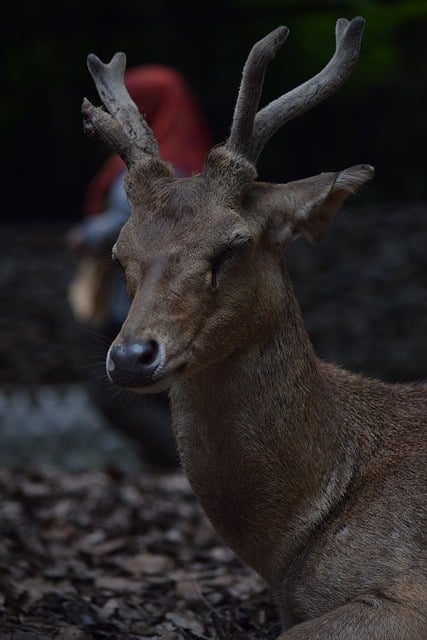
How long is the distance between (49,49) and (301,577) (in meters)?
8.93

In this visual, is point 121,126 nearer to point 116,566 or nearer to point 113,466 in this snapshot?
point 116,566

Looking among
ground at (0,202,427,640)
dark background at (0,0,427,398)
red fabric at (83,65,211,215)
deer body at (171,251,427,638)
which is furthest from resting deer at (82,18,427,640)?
dark background at (0,0,427,398)

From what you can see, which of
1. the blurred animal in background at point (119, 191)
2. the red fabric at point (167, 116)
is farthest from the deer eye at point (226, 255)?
the red fabric at point (167, 116)

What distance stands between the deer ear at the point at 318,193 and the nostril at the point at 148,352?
889mm

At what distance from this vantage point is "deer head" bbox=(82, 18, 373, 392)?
424 centimetres

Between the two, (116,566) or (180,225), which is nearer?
(180,225)

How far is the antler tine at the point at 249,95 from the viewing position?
15.2ft

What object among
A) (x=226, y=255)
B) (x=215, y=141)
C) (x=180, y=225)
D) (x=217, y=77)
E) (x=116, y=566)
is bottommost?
(x=116, y=566)

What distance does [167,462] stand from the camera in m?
10.2

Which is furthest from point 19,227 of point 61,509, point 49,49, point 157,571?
point 157,571

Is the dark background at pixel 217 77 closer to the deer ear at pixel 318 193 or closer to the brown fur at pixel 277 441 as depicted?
the deer ear at pixel 318 193

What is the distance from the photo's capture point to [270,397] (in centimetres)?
470

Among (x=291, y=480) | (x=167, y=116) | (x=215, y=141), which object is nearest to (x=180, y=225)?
(x=291, y=480)

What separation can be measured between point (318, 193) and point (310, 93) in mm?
380
